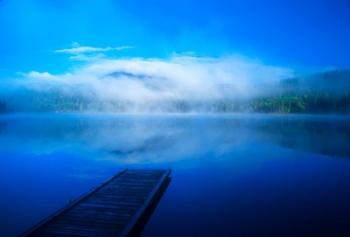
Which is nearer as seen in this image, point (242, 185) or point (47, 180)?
point (242, 185)

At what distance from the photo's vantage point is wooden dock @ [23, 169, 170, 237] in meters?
4.24

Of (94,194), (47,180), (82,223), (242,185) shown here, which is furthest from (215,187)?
(47,180)

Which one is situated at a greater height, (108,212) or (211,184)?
(108,212)

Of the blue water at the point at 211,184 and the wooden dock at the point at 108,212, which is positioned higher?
the wooden dock at the point at 108,212

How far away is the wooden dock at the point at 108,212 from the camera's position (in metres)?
4.24

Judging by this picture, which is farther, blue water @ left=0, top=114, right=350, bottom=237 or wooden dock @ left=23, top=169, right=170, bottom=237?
blue water @ left=0, top=114, right=350, bottom=237

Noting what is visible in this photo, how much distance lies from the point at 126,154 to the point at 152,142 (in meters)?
3.84

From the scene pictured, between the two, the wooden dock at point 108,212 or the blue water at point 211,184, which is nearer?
the wooden dock at point 108,212

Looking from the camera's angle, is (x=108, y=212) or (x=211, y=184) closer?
(x=108, y=212)

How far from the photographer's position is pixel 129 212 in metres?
5.05

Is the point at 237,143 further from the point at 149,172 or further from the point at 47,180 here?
the point at 47,180

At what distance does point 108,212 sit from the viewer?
16.4 feet

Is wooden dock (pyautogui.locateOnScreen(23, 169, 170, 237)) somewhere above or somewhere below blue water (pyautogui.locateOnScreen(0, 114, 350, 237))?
above

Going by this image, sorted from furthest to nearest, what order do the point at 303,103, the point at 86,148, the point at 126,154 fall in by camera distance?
the point at 303,103 < the point at 86,148 < the point at 126,154
